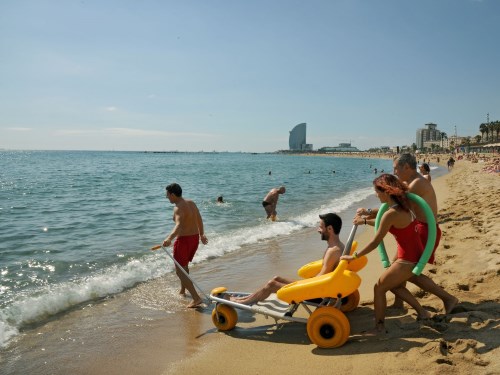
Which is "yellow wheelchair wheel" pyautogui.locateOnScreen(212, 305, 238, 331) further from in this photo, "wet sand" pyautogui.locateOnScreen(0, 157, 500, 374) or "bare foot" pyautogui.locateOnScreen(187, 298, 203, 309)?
"bare foot" pyautogui.locateOnScreen(187, 298, 203, 309)

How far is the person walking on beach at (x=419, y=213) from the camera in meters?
4.06

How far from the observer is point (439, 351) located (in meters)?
3.31

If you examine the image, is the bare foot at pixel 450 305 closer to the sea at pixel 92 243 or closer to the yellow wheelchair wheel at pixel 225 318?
the yellow wheelchair wheel at pixel 225 318

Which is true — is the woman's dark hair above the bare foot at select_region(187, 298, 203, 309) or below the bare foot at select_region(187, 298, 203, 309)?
above

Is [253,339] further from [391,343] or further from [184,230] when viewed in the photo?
[184,230]

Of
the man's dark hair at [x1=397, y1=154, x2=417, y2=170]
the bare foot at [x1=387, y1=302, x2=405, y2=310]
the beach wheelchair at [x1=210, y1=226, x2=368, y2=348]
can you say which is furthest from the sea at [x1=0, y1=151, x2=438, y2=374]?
the man's dark hair at [x1=397, y1=154, x2=417, y2=170]

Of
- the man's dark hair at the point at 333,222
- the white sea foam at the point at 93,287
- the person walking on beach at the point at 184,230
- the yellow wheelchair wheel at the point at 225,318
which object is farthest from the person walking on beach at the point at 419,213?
the white sea foam at the point at 93,287

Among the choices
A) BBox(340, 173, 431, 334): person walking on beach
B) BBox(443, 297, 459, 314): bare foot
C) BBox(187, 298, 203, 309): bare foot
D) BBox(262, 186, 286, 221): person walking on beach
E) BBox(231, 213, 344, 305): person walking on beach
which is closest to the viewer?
BBox(340, 173, 431, 334): person walking on beach

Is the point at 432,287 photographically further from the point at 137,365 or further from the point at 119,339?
the point at 119,339

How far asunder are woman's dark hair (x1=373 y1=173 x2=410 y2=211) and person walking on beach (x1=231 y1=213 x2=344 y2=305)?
2.36 feet

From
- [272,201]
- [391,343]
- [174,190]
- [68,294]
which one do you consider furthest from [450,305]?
[272,201]

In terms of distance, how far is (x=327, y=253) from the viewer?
4.21m

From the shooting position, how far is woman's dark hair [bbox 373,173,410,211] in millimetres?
3787

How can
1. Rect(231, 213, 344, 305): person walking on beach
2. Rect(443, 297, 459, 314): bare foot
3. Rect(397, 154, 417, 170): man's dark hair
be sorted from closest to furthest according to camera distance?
Rect(443, 297, 459, 314): bare foot < Rect(231, 213, 344, 305): person walking on beach < Rect(397, 154, 417, 170): man's dark hair
